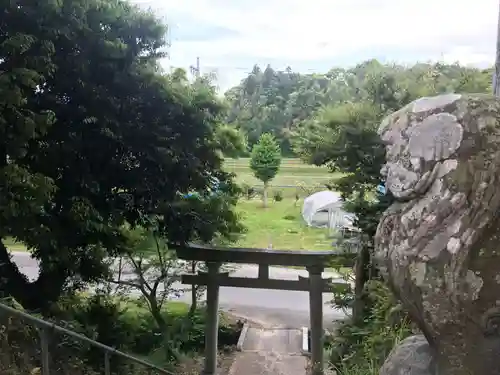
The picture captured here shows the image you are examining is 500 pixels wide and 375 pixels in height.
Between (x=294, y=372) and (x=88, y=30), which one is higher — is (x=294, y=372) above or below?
below

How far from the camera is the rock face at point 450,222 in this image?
953mm

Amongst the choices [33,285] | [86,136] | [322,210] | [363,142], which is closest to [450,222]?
[363,142]

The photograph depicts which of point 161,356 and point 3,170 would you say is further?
→ point 161,356

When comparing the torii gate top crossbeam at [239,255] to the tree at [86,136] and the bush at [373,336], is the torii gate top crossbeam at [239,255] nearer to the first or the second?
the tree at [86,136]

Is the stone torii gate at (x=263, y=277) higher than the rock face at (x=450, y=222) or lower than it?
lower

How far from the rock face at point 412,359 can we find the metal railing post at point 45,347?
3.54ft

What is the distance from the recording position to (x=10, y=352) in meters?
2.08

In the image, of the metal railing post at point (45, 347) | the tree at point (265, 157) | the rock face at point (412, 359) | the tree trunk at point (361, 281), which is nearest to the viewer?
the rock face at point (412, 359)

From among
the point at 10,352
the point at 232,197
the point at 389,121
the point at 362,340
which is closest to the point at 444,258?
the point at 389,121

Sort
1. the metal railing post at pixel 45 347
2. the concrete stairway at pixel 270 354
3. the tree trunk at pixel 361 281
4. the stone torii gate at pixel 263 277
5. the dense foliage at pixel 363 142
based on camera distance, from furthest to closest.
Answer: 1. the concrete stairway at pixel 270 354
2. the stone torii gate at pixel 263 277
3. the tree trunk at pixel 361 281
4. the dense foliage at pixel 363 142
5. the metal railing post at pixel 45 347

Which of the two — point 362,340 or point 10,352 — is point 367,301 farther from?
point 10,352

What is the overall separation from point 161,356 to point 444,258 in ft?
13.3

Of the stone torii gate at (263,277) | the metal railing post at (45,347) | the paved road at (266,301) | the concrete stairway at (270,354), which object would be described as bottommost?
the concrete stairway at (270,354)

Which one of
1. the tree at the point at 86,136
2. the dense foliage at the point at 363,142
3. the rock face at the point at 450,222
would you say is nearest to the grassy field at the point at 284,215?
the dense foliage at the point at 363,142
